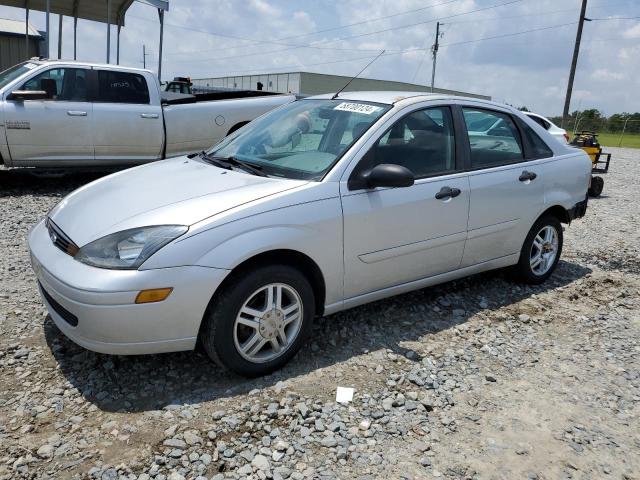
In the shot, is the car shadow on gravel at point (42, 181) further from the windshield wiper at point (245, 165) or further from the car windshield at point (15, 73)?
the windshield wiper at point (245, 165)

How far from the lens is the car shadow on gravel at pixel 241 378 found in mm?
3090

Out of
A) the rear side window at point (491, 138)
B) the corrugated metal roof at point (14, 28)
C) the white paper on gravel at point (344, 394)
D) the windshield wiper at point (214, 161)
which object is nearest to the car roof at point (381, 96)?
the rear side window at point (491, 138)

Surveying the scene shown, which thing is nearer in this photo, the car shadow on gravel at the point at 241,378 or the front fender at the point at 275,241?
the front fender at the point at 275,241

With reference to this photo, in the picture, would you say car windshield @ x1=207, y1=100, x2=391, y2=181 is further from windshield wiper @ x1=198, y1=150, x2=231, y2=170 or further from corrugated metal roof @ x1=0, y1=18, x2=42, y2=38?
corrugated metal roof @ x1=0, y1=18, x2=42, y2=38

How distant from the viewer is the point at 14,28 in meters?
19.4

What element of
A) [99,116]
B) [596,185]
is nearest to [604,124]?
[596,185]

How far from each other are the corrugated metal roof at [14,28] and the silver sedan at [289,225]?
1741cm

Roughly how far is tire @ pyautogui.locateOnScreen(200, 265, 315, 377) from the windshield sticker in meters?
1.36

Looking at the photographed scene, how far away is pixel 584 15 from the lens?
89.7ft

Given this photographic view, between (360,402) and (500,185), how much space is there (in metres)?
2.24

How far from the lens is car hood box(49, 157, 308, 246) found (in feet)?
9.91

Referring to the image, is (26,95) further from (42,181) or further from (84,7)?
(84,7)

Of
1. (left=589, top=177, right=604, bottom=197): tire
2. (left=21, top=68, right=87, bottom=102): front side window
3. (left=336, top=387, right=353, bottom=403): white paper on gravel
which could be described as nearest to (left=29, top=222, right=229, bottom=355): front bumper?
(left=336, top=387, right=353, bottom=403): white paper on gravel

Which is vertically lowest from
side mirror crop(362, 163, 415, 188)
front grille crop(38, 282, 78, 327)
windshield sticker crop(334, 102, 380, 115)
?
front grille crop(38, 282, 78, 327)
